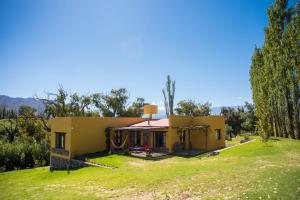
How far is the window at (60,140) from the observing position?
26.1 metres

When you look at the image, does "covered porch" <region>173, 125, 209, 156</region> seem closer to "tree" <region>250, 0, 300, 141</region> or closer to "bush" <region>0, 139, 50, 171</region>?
"tree" <region>250, 0, 300, 141</region>

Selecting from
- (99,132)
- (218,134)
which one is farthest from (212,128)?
(99,132)

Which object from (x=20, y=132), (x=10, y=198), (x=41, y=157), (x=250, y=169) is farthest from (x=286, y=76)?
(x=20, y=132)

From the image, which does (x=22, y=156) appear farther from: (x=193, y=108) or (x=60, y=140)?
(x=193, y=108)

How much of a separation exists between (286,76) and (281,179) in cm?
2095

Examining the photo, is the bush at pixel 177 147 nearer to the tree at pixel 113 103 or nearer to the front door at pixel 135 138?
the front door at pixel 135 138

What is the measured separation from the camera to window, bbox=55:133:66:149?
26.1m

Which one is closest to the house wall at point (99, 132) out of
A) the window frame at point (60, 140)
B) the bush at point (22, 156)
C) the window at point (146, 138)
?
the window frame at point (60, 140)

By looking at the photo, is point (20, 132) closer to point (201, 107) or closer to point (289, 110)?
point (201, 107)

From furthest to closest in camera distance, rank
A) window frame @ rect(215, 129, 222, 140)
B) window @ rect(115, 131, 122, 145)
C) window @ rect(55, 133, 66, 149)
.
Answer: window @ rect(115, 131, 122, 145)
window frame @ rect(215, 129, 222, 140)
window @ rect(55, 133, 66, 149)

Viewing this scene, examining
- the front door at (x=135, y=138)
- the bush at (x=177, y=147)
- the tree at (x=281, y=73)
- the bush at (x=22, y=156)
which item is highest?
the tree at (x=281, y=73)

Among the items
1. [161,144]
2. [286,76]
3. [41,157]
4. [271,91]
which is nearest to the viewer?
[161,144]

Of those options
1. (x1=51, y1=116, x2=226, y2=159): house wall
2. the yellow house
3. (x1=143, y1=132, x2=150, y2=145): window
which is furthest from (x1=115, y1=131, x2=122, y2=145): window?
(x1=143, y1=132, x2=150, y2=145): window

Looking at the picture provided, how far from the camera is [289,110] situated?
28.0 metres
